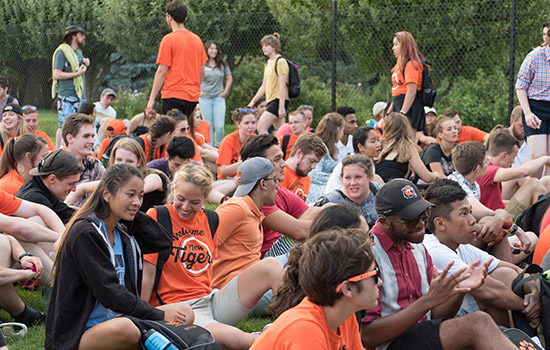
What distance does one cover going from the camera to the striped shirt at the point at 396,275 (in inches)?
149

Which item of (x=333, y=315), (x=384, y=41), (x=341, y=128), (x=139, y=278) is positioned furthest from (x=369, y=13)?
(x=333, y=315)

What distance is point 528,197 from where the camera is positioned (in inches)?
269

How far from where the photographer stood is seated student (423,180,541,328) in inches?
166

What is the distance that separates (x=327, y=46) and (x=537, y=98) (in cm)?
770

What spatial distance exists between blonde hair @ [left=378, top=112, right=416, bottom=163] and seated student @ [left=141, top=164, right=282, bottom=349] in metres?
3.35

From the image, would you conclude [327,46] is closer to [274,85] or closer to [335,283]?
[274,85]

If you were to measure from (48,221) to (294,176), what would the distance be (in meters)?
2.52

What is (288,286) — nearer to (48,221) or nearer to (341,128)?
(48,221)

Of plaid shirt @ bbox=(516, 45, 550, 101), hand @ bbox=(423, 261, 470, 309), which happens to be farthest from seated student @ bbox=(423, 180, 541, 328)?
plaid shirt @ bbox=(516, 45, 550, 101)

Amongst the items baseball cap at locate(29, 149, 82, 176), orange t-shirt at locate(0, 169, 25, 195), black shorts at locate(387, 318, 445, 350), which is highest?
baseball cap at locate(29, 149, 82, 176)

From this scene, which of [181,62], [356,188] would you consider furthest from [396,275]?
[181,62]

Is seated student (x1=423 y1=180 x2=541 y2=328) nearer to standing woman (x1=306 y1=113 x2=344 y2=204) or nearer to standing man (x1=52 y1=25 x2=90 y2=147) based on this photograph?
standing woman (x1=306 y1=113 x2=344 y2=204)

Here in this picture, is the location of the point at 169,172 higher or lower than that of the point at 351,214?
lower

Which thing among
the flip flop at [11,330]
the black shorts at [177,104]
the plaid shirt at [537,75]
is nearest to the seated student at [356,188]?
the flip flop at [11,330]
